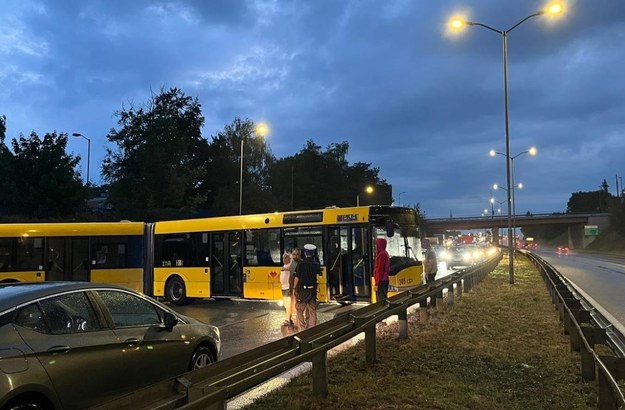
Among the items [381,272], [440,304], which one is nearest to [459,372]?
[381,272]

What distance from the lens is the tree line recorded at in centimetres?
4147

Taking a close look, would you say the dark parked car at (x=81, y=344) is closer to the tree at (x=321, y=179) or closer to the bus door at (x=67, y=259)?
the bus door at (x=67, y=259)

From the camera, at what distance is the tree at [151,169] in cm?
4269

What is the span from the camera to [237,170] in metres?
64.1

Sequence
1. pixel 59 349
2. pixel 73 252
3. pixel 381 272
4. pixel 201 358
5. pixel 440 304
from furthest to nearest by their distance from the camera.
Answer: pixel 73 252, pixel 440 304, pixel 381 272, pixel 201 358, pixel 59 349

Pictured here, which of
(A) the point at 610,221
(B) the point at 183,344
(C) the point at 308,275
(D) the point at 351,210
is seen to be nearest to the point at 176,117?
(D) the point at 351,210

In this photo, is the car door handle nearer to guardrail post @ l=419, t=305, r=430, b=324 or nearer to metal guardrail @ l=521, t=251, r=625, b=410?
metal guardrail @ l=521, t=251, r=625, b=410

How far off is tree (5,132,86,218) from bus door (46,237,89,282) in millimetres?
25243

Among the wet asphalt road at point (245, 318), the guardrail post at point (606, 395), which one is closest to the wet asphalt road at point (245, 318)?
the wet asphalt road at point (245, 318)

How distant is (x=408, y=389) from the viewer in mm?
6109

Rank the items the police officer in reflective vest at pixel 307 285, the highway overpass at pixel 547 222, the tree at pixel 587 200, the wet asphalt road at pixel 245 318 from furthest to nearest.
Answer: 1. the tree at pixel 587 200
2. the highway overpass at pixel 547 222
3. the wet asphalt road at pixel 245 318
4. the police officer in reflective vest at pixel 307 285

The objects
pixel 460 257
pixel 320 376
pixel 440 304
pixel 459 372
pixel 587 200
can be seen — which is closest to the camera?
pixel 320 376

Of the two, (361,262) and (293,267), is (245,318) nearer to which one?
(293,267)

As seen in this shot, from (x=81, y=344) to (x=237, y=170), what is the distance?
5991cm
